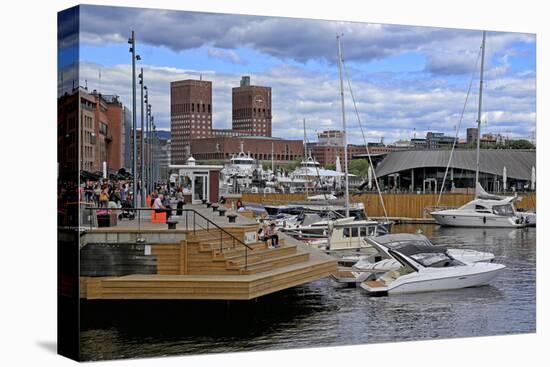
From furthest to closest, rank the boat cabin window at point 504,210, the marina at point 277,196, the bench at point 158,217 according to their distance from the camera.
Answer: the boat cabin window at point 504,210
the bench at point 158,217
the marina at point 277,196

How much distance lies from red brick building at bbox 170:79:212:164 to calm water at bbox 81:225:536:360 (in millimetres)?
3792

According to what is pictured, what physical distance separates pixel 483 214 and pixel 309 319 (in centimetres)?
1400

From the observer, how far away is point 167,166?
23.8 m

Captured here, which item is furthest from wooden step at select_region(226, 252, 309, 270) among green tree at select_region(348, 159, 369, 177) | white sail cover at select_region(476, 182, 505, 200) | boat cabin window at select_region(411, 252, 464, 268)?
white sail cover at select_region(476, 182, 505, 200)

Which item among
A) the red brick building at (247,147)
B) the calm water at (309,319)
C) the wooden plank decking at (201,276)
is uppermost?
the red brick building at (247,147)

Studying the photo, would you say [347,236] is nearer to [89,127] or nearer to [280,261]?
[280,261]

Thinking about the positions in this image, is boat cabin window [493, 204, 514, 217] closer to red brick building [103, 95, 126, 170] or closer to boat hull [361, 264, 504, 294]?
boat hull [361, 264, 504, 294]

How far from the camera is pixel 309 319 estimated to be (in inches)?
829

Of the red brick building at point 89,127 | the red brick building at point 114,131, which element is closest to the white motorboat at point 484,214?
the red brick building at point 114,131

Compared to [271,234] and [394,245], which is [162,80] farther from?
[394,245]

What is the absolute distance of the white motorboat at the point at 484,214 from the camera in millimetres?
29581

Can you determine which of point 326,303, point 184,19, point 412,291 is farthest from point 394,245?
point 184,19

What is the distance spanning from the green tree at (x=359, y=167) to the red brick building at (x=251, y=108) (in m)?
6.14

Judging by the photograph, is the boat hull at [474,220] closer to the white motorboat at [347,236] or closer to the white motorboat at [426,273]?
the white motorboat at [347,236]
